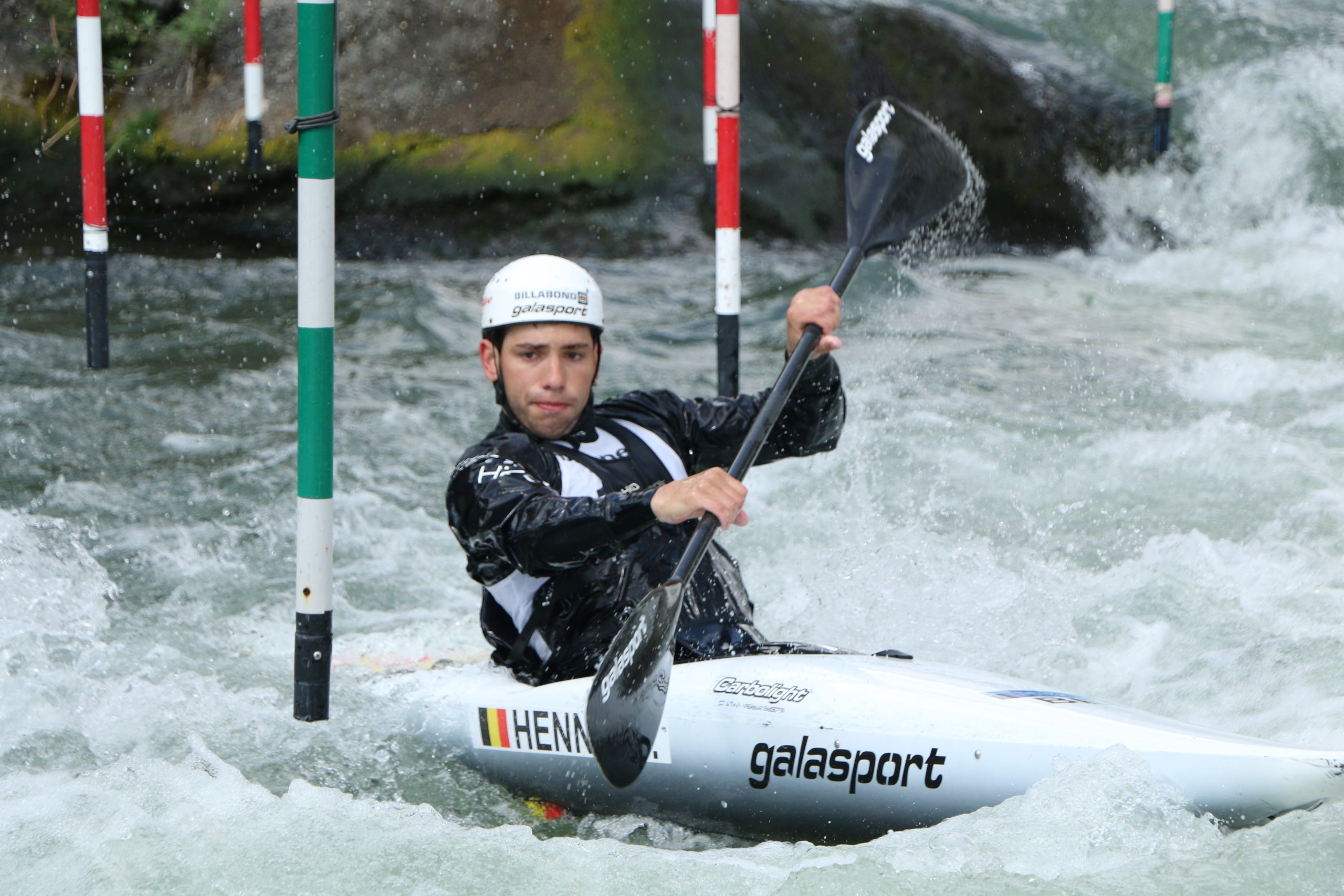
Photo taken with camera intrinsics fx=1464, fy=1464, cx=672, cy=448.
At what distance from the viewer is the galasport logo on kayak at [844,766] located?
2.41m

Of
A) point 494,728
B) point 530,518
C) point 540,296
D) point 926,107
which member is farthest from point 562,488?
point 926,107

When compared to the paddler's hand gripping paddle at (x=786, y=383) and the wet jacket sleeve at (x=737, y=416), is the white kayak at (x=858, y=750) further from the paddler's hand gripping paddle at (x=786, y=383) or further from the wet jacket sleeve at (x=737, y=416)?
the wet jacket sleeve at (x=737, y=416)

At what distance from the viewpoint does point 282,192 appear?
791cm

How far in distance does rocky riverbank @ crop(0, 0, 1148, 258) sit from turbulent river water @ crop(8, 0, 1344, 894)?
30 centimetres

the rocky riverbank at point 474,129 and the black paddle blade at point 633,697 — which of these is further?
the rocky riverbank at point 474,129

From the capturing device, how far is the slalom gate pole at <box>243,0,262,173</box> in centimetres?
728

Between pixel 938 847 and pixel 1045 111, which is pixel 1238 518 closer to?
pixel 938 847

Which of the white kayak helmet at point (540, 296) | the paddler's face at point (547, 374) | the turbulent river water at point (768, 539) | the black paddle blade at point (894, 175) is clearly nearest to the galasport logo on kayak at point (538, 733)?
the turbulent river water at point (768, 539)

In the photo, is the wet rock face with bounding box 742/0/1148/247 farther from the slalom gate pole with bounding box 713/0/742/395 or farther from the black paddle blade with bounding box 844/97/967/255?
the black paddle blade with bounding box 844/97/967/255

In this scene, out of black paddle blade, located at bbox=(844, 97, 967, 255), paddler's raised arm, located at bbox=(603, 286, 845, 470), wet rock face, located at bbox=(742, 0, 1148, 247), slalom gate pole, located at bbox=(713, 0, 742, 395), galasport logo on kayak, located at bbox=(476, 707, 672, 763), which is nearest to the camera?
galasport logo on kayak, located at bbox=(476, 707, 672, 763)

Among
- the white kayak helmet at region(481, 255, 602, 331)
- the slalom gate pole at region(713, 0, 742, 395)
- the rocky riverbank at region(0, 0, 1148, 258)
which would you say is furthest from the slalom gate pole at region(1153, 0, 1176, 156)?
the white kayak helmet at region(481, 255, 602, 331)

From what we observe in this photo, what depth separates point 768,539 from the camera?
4.54m

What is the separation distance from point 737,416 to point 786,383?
0.30 metres

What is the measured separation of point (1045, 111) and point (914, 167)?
569 centimetres
